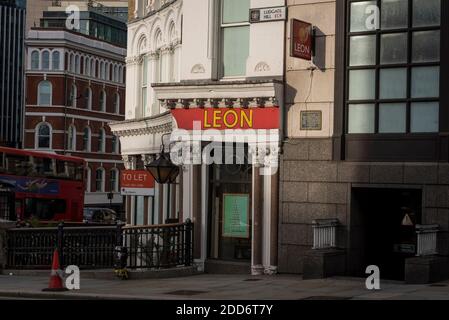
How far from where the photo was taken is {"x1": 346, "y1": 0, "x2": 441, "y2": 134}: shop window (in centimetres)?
1986

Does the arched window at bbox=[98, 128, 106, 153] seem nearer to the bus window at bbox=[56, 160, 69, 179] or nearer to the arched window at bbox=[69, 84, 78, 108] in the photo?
the arched window at bbox=[69, 84, 78, 108]

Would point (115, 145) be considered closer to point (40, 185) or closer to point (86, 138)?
point (86, 138)

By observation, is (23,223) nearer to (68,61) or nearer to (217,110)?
(217,110)

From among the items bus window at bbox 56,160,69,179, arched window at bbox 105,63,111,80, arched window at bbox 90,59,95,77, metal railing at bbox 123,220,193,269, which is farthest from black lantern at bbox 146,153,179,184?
arched window at bbox 105,63,111,80

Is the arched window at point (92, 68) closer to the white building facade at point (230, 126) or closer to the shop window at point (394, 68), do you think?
the white building facade at point (230, 126)

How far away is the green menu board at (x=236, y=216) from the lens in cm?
2300

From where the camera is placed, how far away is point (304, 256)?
1992 cm

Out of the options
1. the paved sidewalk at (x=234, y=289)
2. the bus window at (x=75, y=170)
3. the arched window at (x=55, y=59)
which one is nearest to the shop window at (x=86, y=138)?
the arched window at (x=55, y=59)

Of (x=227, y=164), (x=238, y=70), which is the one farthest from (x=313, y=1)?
(x=227, y=164)

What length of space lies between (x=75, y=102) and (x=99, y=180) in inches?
329

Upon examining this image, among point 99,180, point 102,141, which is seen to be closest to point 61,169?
point 99,180

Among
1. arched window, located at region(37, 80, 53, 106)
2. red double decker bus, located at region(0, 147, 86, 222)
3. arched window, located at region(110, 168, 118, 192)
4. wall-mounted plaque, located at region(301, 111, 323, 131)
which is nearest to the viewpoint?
wall-mounted plaque, located at region(301, 111, 323, 131)

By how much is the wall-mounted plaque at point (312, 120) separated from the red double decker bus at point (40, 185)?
59.0ft

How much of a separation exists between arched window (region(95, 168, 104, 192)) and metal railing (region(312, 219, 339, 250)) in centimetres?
6470
